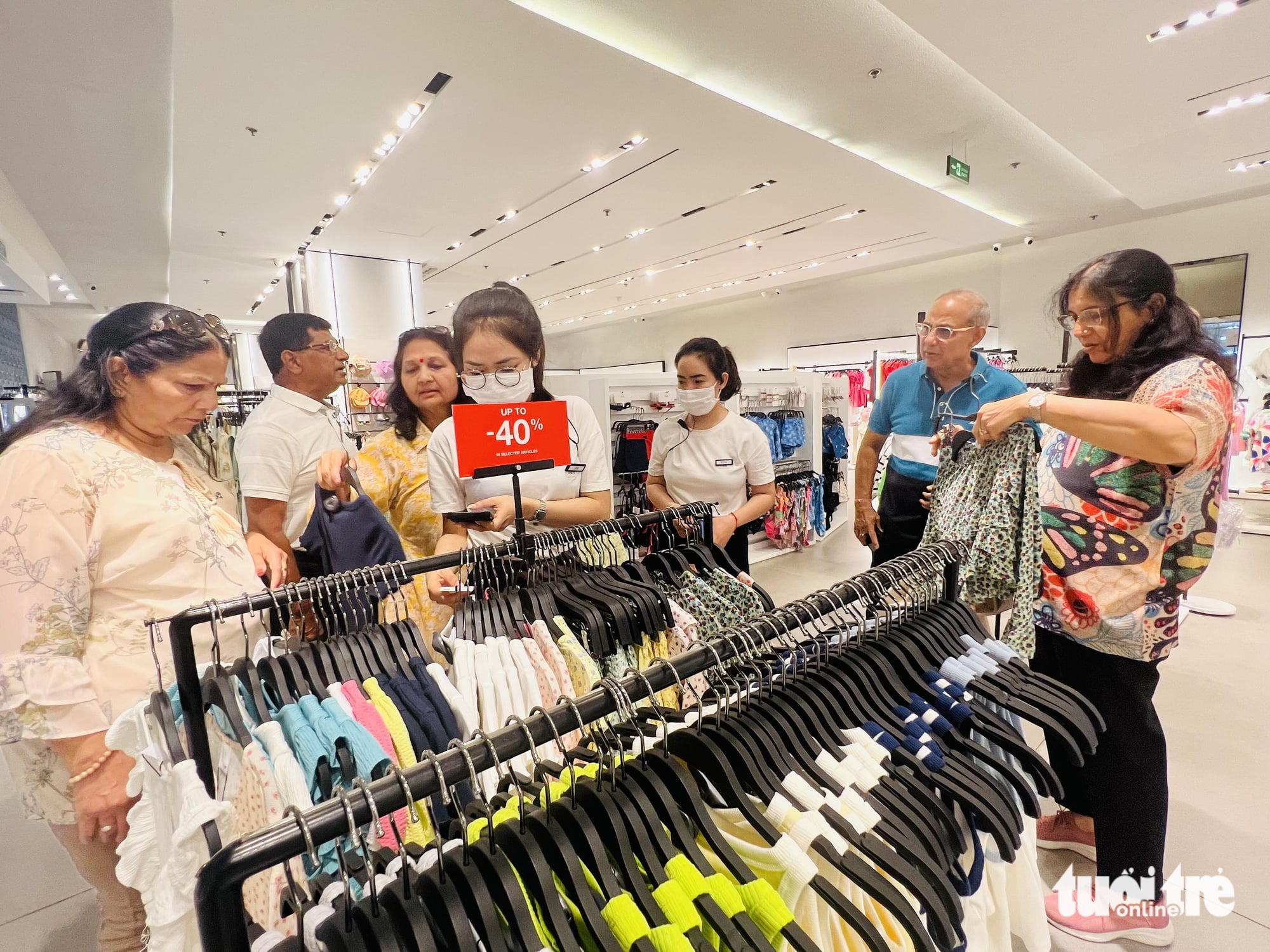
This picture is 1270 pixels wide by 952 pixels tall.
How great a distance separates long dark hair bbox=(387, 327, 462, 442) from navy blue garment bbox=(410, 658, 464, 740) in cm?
139

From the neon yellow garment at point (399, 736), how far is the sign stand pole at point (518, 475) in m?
0.48

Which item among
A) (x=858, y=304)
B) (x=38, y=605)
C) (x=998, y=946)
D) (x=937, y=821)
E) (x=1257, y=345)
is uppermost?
(x=858, y=304)

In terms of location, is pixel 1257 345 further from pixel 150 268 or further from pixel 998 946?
pixel 150 268

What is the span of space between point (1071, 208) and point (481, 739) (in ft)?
30.4

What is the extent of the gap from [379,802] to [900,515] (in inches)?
95.7

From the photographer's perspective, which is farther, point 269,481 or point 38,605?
point 269,481

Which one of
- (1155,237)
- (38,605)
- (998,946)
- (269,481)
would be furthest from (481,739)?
(1155,237)

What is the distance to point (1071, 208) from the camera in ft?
23.5

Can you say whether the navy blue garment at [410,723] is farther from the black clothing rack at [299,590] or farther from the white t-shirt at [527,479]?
the white t-shirt at [527,479]

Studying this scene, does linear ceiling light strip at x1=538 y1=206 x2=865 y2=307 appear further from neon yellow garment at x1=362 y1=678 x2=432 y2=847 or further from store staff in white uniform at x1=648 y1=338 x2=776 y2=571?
neon yellow garment at x1=362 y1=678 x2=432 y2=847

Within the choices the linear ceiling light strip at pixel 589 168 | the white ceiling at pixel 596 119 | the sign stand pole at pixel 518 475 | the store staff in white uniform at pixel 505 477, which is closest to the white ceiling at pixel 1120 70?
the white ceiling at pixel 596 119

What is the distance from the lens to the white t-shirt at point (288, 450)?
1963 millimetres

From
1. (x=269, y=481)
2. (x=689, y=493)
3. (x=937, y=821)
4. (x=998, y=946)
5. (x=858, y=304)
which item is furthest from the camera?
(x=858, y=304)

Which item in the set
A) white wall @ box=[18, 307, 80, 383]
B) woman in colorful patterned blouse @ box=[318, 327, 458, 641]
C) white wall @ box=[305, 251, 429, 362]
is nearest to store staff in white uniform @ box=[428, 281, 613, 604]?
woman in colorful patterned blouse @ box=[318, 327, 458, 641]
